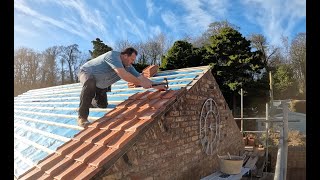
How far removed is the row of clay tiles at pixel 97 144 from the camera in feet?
9.04

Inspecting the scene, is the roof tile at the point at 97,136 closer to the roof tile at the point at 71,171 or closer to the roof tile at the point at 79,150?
the roof tile at the point at 79,150

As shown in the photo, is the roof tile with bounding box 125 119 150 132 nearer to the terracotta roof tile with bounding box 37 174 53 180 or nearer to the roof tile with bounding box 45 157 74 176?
the roof tile with bounding box 45 157 74 176

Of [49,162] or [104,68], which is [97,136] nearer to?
[49,162]

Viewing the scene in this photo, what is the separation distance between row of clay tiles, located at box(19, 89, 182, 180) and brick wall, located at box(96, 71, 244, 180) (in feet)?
0.59

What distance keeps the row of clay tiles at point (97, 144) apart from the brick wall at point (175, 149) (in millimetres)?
179

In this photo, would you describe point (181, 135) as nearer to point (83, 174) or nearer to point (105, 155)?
point (105, 155)

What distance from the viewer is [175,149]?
173 inches

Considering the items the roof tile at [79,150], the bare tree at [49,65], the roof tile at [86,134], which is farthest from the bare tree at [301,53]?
the bare tree at [49,65]

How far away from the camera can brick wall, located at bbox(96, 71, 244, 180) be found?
3.34 metres

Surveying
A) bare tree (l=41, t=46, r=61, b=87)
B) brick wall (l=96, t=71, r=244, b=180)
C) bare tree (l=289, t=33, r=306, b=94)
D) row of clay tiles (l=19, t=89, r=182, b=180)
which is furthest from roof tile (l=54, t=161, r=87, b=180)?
bare tree (l=41, t=46, r=61, b=87)

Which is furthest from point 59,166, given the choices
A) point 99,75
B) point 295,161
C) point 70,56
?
point 295,161

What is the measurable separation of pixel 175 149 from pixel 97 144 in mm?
1659

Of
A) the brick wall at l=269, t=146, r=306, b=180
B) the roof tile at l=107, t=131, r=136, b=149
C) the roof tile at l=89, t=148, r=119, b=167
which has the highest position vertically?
the roof tile at l=107, t=131, r=136, b=149
